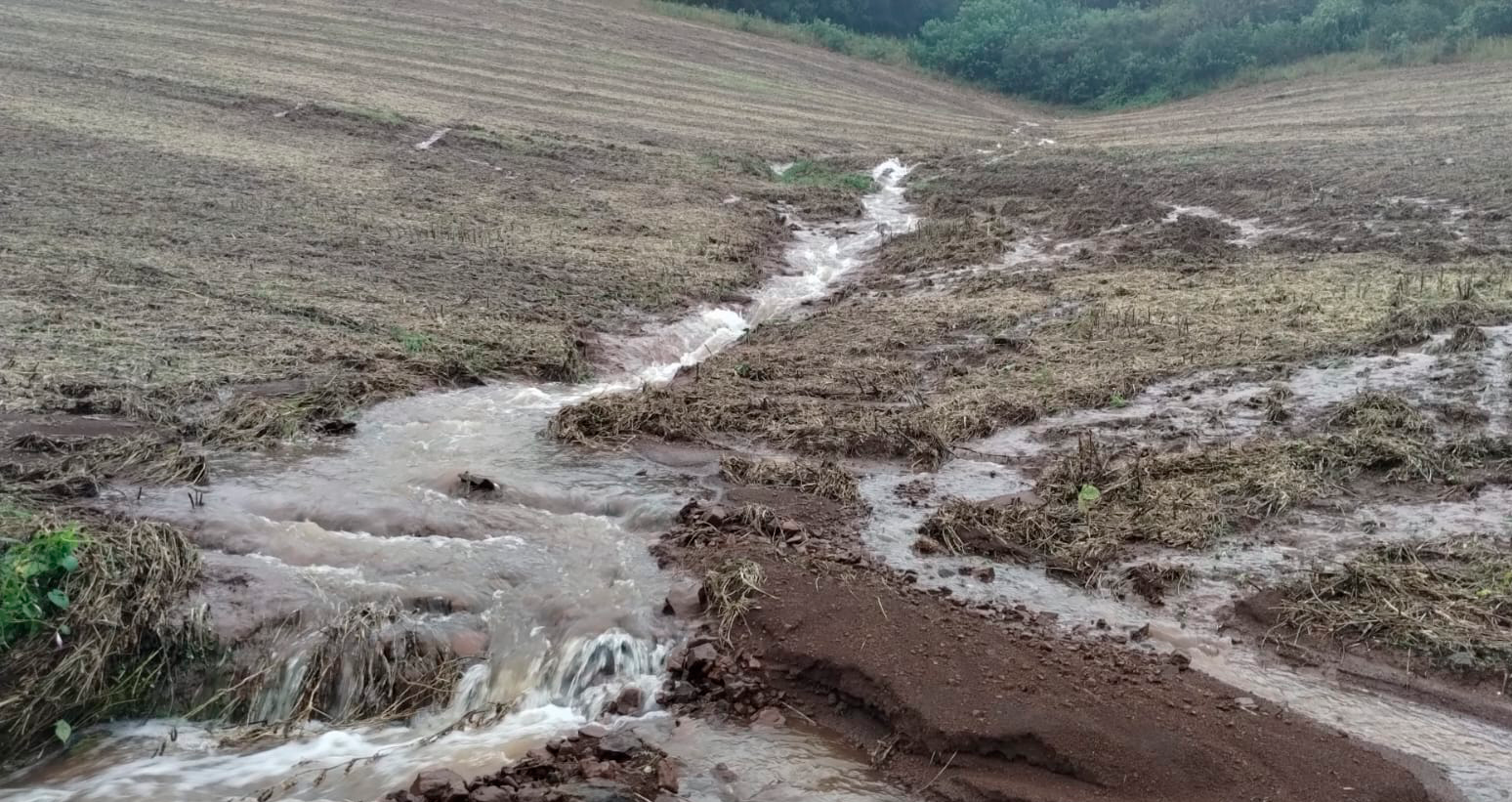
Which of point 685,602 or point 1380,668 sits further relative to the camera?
point 685,602

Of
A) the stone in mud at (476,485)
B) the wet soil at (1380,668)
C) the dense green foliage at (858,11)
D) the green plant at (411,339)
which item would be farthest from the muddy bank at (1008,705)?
the dense green foliage at (858,11)

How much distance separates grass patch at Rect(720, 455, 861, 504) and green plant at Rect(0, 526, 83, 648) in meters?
4.42

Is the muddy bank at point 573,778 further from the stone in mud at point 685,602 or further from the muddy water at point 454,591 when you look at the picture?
the stone in mud at point 685,602

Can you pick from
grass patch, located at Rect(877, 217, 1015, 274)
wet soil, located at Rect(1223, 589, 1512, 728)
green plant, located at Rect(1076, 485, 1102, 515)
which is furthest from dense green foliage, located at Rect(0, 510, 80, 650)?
grass patch, located at Rect(877, 217, 1015, 274)

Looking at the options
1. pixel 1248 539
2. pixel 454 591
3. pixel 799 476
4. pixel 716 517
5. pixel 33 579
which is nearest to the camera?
pixel 33 579

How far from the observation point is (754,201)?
19.8 metres

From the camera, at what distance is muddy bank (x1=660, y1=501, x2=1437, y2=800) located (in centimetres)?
475

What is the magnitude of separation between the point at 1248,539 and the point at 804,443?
3533 millimetres

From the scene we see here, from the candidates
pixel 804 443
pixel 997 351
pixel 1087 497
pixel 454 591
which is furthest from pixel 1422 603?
pixel 454 591

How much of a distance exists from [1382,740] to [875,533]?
3297mm

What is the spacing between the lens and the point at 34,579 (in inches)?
222

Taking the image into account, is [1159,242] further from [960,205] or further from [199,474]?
[199,474]

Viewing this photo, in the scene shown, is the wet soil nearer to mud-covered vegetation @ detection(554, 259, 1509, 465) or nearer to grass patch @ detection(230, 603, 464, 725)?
mud-covered vegetation @ detection(554, 259, 1509, 465)

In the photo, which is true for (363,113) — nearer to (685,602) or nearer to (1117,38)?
(685,602)
